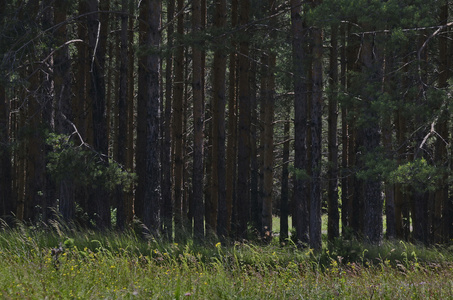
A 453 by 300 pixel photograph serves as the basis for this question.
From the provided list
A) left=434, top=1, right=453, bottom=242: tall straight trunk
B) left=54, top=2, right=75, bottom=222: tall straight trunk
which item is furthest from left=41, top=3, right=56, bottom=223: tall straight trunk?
left=434, top=1, right=453, bottom=242: tall straight trunk

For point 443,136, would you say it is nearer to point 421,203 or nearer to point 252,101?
point 421,203

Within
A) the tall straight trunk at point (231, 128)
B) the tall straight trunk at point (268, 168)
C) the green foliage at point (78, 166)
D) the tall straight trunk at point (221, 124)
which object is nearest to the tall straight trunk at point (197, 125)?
the tall straight trunk at point (221, 124)

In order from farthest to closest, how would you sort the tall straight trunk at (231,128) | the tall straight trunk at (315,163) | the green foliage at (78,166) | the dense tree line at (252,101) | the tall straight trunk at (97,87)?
the tall straight trunk at (231,128), the tall straight trunk at (315,163), the tall straight trunk at (97,87), the green foliage at (78,166), the dense tree line at (252,101)

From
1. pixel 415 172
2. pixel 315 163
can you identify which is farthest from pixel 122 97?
pixel 415 172

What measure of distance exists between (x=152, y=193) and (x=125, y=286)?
630 centimetres

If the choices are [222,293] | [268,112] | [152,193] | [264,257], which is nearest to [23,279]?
[222,293]

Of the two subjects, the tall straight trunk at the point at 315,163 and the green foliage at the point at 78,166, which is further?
the tall straight trunk at the point at 315,163

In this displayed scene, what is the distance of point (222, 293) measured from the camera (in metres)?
5.55

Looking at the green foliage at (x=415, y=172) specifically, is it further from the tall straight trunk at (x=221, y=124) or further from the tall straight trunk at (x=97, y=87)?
the tall straight trunk at (x=221, y=124)

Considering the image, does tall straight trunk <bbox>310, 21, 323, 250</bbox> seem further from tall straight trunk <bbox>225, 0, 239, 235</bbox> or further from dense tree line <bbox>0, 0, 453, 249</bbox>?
tall straight trunk <bbox>225, 0, 239, 235</bbox>

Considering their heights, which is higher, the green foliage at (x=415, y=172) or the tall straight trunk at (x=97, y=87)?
the tall straight trunk at (x=97, y=87)

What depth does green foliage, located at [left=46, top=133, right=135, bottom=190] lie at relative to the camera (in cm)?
1077

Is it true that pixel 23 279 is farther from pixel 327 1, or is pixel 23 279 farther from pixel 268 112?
pixel 268 112

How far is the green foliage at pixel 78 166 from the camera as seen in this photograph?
35.3 ft
